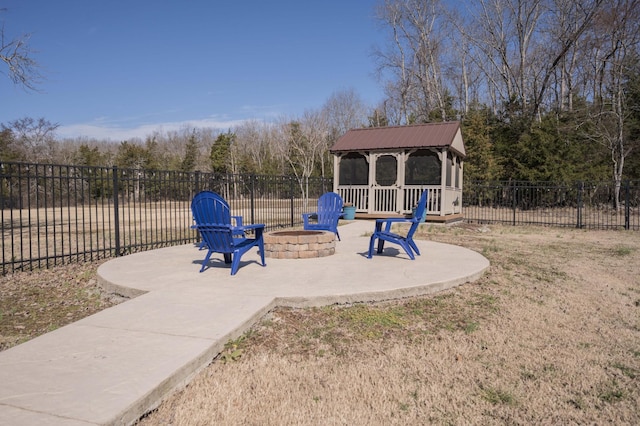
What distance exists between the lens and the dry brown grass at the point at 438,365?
2322 millimetres

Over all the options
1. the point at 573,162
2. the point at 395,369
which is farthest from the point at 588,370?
the point at 573,162

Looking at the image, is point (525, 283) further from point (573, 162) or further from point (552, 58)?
point (552, 58)

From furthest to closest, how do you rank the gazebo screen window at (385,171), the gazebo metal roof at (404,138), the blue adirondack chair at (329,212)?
the gazebo screen window at (385,171)
the gazebo metal roof at (404,138)
the blue adirondack chair at (329,212)

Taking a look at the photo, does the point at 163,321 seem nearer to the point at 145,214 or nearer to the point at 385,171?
the point at 145,214

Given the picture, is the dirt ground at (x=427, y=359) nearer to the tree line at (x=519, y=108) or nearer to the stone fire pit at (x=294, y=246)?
the stone fire pit at (x=294, y=246)

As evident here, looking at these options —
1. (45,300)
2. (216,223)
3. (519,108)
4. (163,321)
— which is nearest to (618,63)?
(519,108)

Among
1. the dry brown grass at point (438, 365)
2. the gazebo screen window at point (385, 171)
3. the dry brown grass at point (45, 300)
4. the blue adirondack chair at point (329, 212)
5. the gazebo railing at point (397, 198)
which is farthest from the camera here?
the gazebo screen window at point (385, 171)

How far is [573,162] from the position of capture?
20.3m

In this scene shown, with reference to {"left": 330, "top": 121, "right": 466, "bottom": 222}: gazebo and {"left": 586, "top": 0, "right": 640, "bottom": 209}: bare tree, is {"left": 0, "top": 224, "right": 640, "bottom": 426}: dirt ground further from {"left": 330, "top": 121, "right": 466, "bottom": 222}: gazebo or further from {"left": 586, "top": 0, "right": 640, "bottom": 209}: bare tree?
{"left": 586, "top": 0, "right": 640, "bottom": 209}: bare tree

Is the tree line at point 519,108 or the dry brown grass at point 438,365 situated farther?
the tree line at point 519,108

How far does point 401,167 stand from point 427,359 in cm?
1164

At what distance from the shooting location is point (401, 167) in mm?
14188

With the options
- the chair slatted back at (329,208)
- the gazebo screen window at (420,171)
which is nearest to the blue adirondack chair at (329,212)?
the chair slatted back at (329,208)

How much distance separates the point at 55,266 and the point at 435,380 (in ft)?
20.9
